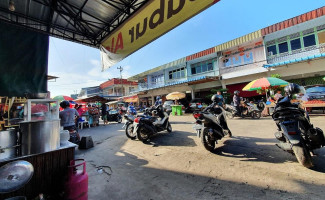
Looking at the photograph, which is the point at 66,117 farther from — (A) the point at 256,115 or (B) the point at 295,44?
(B) the point at 295,44

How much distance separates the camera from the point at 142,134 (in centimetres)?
514

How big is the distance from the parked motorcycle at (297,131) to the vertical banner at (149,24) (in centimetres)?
244

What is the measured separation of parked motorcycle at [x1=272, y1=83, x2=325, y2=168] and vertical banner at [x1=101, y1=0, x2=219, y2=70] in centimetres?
244

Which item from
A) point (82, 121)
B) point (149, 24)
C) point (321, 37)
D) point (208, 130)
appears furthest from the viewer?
point (321, 37)

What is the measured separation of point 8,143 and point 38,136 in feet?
1.29

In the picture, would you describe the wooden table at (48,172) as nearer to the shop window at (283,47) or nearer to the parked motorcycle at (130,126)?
the parked motorcycle at (130,126)

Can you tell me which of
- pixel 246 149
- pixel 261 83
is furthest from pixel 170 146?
pixel 261 83

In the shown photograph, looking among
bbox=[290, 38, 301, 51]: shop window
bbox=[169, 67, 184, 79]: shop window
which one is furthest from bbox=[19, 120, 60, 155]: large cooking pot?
bbox=[169, 67, 184, 79]: shop window

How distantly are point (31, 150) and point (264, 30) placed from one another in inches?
651

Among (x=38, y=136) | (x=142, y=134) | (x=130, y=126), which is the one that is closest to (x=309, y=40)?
(x=142, y=134)

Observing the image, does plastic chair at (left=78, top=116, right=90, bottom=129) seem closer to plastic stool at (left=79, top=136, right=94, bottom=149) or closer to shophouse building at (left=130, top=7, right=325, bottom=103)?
plastic stool at (left=79, top=136, right=94, bottom=149)

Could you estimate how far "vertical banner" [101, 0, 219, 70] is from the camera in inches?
98.6

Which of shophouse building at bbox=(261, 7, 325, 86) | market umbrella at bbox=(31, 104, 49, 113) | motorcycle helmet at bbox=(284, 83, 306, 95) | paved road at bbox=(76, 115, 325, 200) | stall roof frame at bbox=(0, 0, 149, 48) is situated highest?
shophouse building at bbox=(261, 7, 325, 86)

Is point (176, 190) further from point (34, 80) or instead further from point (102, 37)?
point (102, 37)
